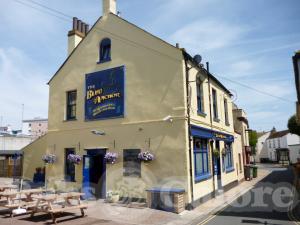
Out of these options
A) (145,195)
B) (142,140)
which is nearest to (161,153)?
(142,140)

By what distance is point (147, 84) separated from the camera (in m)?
14.0

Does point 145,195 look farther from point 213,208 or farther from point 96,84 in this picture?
point 96,84

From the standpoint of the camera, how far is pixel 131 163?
1391 centimetres

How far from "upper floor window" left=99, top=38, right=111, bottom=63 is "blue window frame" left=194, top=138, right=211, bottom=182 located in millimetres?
6534

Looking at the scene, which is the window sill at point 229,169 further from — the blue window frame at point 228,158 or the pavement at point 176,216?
the pavement at point 176,216

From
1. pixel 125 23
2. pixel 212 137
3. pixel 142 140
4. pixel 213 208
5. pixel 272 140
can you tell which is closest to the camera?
pixel 213 208

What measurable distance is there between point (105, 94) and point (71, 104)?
2810 mm

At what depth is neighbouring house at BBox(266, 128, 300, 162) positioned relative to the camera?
5994cm

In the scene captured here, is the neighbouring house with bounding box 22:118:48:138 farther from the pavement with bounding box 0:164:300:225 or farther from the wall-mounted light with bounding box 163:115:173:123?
the wall-mounted light with bounding box 163:115:173:123

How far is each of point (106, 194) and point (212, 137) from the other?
6.41 m

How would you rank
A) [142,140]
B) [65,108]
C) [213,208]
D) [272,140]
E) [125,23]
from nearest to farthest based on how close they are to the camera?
1. [213,208]
2. [142,140]
3. [125,23]
4. [65,108]
5. [272,140]

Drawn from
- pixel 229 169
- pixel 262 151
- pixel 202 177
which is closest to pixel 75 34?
pixel 202 177

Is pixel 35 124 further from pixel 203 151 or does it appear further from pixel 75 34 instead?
pixel 203 151

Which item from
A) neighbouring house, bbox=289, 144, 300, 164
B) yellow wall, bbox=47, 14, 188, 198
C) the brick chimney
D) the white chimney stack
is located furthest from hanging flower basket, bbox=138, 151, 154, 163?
neighbouring house, bbox=289, 144, 300, 164
